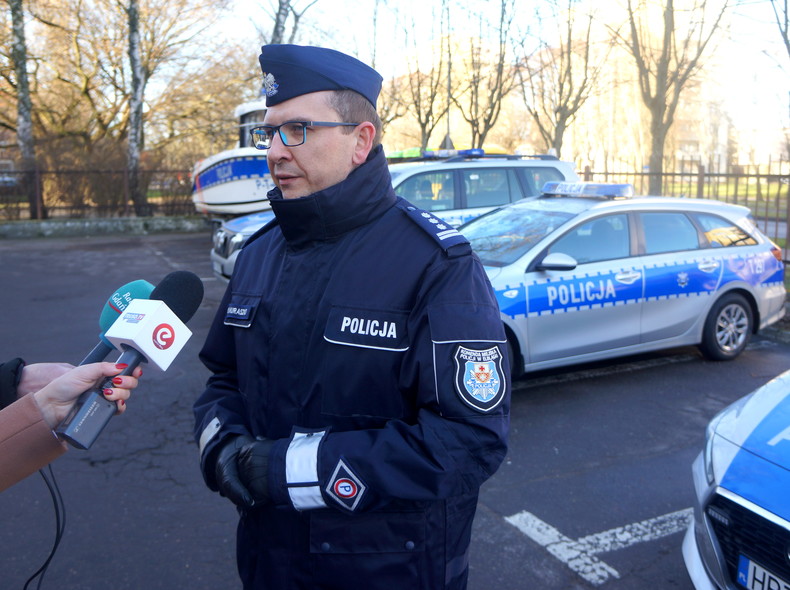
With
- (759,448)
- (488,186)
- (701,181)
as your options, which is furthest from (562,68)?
(759,448)

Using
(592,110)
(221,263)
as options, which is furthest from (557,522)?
(592,110)

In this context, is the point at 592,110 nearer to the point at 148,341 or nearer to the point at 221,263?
the point at 221,263

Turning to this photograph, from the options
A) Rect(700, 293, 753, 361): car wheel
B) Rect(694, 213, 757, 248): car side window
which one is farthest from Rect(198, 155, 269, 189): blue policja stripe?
Rect(700, 293, 753, 361): car wheel

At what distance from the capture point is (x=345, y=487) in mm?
1663

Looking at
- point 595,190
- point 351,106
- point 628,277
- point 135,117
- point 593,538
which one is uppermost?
point 135,117

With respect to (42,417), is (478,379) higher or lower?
higher

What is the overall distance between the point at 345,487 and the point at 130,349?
62 centimetres

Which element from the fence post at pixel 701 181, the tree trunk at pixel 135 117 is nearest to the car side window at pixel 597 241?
the fence post at pixel 701 181

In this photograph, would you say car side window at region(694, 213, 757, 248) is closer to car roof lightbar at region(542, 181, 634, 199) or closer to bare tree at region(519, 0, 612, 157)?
car roof lightbar at region(542, 181, 634, 199)

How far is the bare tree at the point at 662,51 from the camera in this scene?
13.0 m

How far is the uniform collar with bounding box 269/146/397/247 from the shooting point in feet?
A: 6.14

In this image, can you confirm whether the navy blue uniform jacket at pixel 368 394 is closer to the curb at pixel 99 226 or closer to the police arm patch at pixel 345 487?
the police arm patch at pixel 345 487

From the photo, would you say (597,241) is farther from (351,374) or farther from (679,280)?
(351,374)

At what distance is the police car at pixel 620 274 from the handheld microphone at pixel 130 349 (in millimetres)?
4084
